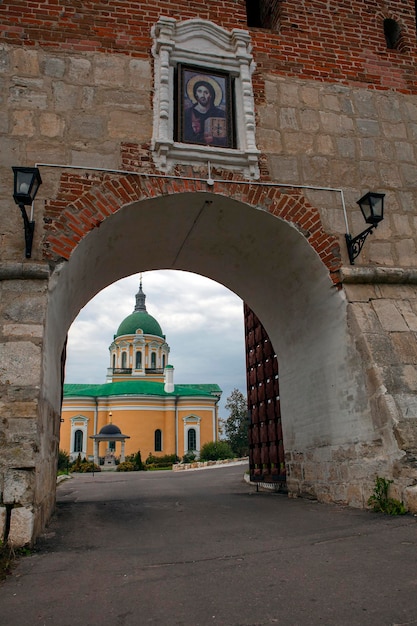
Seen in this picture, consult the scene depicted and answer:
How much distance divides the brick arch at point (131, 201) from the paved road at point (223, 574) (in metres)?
2.68

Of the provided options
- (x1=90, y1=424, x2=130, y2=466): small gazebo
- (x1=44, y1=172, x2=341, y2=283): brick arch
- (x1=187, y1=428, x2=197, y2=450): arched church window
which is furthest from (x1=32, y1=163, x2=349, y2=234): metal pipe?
(x1=187, y1=428, x2=197, y2=450): arched church window

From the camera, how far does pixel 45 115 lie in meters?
5.47

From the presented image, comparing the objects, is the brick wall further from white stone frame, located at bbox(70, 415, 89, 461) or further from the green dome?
the green dome

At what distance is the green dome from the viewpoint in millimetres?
47219

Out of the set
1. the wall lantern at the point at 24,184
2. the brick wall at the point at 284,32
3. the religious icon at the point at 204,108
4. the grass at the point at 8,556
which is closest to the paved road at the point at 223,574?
the grass at the point at 8,556

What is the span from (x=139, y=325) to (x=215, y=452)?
1623 cm

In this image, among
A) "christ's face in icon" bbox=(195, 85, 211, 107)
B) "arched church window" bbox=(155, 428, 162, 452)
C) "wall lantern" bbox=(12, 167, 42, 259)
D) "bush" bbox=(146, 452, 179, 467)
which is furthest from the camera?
"arched church window" bbox=(155, 428, 162, 452)

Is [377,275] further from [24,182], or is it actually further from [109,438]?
[109,438]

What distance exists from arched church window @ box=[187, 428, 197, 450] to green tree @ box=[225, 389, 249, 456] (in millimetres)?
4069

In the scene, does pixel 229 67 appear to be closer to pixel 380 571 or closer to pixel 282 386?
pixel 282 386

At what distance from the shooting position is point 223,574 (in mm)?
2926

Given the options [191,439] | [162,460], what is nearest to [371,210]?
[162,460]

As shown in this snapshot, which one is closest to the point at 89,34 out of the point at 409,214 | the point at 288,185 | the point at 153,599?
the point at 288,185

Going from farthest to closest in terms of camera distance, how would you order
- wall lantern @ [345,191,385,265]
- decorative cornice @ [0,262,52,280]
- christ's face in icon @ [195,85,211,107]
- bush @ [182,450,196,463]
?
bush @ [182,450,196,463] < christ's face in icon @ [195,85,211,107] < wall lantern @ [345,191,385,265] < decorative cornice @ [0,262,52,280]
